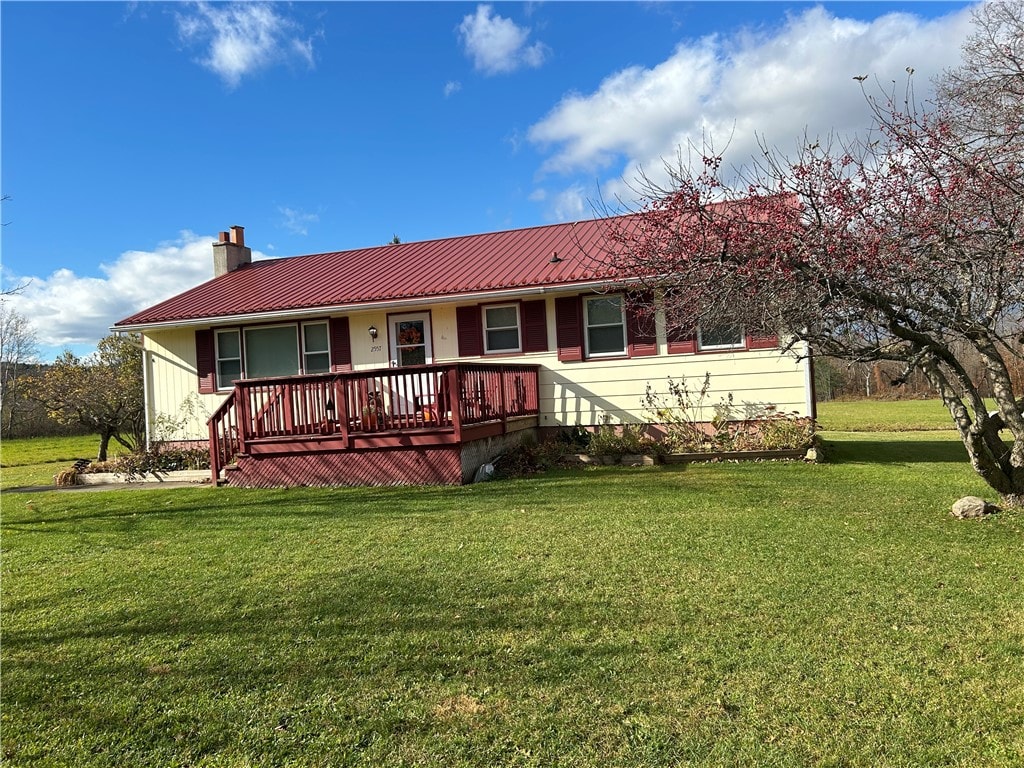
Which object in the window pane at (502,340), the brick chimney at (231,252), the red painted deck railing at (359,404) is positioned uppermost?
the brick chimney at (231,252)

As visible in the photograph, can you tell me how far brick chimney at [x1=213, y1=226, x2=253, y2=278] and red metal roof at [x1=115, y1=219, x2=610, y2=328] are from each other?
34 centimetres

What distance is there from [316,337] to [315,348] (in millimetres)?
235

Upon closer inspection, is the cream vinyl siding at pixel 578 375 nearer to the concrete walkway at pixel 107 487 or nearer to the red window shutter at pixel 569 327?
the red window shutter at pixel 569 327

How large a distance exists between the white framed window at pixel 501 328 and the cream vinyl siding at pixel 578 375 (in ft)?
0.72

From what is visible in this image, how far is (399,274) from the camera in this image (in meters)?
14.2

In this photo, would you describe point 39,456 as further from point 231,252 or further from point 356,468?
point 356,468

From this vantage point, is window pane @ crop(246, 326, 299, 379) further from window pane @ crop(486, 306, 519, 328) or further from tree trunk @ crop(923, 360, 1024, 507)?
tree trunk @ crop(923, 360, 1024, 507)

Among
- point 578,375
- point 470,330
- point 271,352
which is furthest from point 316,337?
point 578,375

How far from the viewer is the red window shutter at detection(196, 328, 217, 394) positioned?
1391 cm

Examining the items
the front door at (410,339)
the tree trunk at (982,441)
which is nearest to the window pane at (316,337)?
the front door at (410,339)

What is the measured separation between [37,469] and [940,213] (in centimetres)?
2056

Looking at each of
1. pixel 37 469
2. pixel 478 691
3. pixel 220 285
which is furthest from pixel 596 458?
pixel 37 469

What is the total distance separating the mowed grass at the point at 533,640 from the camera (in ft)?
8.83

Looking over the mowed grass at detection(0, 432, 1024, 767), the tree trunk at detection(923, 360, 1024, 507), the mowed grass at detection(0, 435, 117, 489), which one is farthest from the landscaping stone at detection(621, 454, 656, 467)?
the mowed grass at detection(0, 435, 117, 489)
